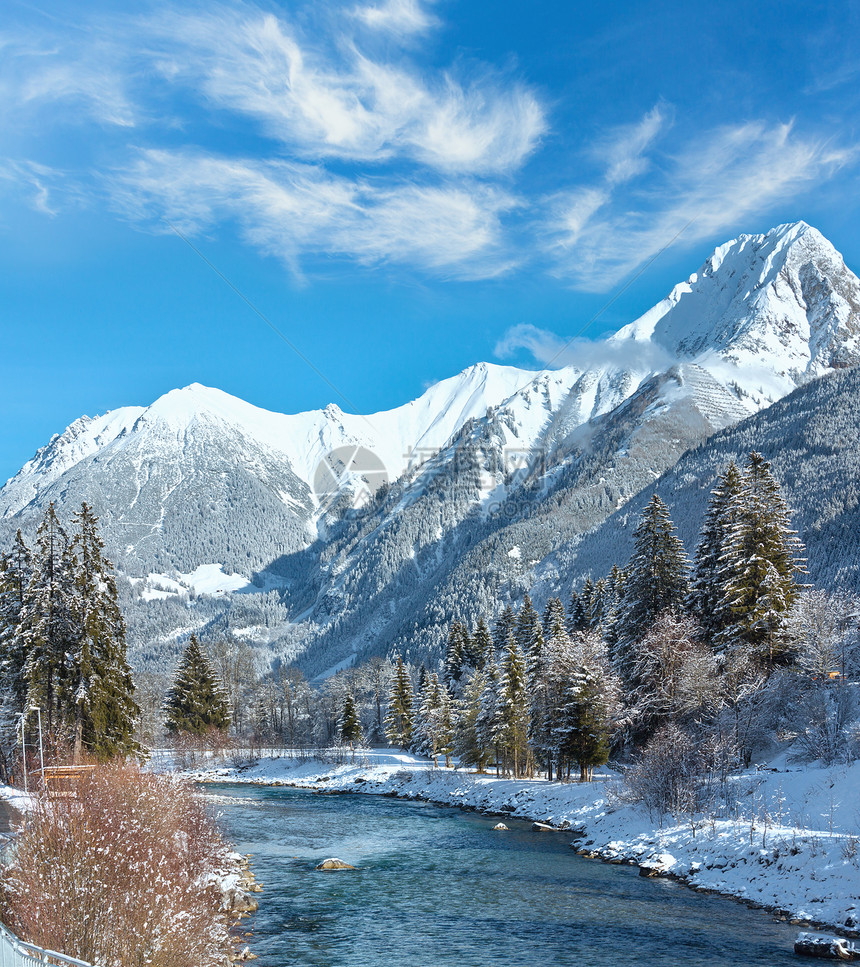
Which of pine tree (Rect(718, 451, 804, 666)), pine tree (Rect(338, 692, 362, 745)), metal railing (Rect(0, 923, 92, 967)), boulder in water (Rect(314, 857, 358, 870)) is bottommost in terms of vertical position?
pine tree (Rect(338, 692, 362, 745))

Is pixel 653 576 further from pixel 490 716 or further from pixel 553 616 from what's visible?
pixel 553 616

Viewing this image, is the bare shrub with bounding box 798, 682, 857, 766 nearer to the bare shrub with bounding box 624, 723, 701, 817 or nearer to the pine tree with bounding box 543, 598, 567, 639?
the bare shrub with bounding box 624, 723, 701, 817

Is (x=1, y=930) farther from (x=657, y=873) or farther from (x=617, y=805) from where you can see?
(x=617, y=805)

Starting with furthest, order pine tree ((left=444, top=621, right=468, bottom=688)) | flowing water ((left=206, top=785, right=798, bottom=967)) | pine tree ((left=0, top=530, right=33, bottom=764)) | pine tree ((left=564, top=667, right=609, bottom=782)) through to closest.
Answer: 1. pine tree ((left=444, top=621, right=468, bottom=688))
2. pine tree ((left=564, top=667, right=609, bottom=782))
3. pine tree ((left=0, top=530, right=33, bottom=764))
4. flowing water ((left=206, top=785, right=798, bottom=967))

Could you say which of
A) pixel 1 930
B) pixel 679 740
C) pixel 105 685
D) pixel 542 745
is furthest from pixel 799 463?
pixel 1 930

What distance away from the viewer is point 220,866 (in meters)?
32.1

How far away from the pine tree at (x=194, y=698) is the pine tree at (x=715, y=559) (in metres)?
62.8

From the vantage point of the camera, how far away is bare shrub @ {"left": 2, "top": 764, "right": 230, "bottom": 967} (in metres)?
15.3

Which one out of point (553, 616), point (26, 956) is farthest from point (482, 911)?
point (553, 616)

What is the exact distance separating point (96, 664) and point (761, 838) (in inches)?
1310

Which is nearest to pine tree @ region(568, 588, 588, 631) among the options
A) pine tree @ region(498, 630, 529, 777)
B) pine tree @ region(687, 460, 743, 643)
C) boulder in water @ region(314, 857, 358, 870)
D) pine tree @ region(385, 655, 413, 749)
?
pine tree @ region(498, 630, 529, 777)

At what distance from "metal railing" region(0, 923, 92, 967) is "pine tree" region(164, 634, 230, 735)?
82.7 m

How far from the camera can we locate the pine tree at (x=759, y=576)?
44750 mm

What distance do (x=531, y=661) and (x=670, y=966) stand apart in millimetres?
47642
